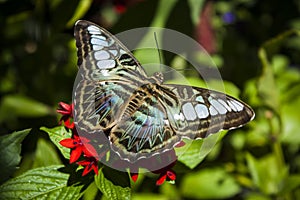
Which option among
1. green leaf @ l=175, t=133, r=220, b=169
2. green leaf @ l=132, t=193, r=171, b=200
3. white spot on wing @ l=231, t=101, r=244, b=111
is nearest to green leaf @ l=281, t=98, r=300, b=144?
green leaf @ l=132, t=193, r=171, b=200

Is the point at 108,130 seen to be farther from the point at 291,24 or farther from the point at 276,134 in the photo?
the point at 291,24

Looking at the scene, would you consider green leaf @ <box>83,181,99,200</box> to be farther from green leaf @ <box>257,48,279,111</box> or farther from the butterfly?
green leaf @ <box>257,48,279,111</box>

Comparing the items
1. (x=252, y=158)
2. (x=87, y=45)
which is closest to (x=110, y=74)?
(x=87, y=45)

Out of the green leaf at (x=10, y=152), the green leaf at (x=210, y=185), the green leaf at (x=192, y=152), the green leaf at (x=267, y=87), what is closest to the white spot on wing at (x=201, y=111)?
the green leaf at (x=192, y=152)

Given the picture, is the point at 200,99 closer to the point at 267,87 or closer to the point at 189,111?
the point at 189,111

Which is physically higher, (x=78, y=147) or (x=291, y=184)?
(x=78, y=147)

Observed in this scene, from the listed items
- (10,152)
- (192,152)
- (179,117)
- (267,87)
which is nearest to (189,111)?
(179,117)
